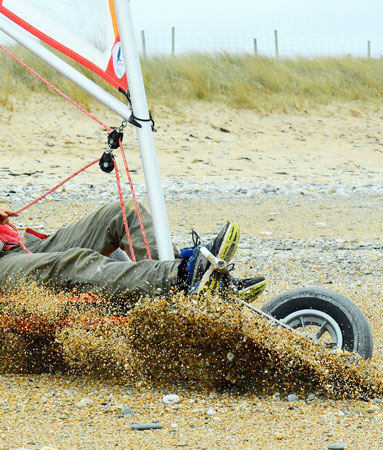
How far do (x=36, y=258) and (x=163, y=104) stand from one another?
12499 mm

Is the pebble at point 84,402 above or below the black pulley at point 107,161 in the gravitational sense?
below

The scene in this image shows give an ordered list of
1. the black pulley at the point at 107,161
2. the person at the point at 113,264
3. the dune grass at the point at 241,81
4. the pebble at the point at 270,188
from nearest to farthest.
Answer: the person at the point at 113,264
the black pulley at the point at 107,161
the pebble at the point at 270,188
the dune grass at the point at 241,81

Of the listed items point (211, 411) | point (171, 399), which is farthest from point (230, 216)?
point (211, 411)

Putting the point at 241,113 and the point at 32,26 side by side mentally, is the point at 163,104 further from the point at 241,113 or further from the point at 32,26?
the point at 32,26

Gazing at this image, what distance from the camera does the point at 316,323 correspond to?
3789 mm

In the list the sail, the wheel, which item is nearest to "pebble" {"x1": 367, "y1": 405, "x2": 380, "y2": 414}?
the wheel

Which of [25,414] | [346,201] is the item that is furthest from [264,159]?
[25,414]

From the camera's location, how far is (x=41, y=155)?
12766 millimetres

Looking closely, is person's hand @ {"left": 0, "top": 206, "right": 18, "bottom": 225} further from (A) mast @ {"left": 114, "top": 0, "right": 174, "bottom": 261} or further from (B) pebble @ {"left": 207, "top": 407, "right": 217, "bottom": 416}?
(B) pebble @ {"left": 207, "top": 407, "right": 217, "bottom": 416}

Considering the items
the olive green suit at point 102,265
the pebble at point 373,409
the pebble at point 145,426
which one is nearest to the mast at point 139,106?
the olive green suit at point 102,265

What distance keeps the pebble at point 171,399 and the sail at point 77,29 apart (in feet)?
5.33

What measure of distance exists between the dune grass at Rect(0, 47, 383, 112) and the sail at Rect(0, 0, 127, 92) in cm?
1079

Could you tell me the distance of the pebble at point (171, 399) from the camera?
349 centimetres

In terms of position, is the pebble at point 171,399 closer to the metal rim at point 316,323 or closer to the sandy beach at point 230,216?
the sandy beach at point 230,216
